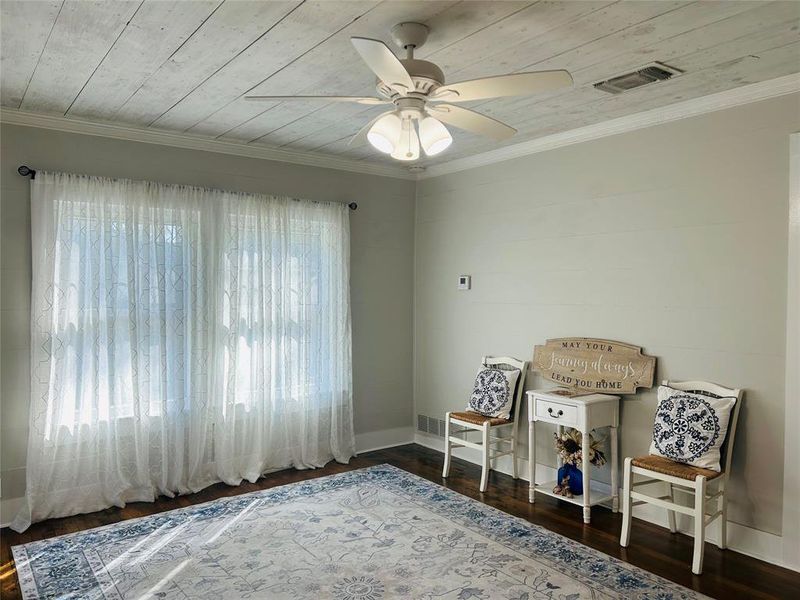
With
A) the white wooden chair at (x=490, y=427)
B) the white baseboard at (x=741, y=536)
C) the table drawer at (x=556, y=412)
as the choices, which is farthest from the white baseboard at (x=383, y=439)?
the table drawer at (x=556, y=412)

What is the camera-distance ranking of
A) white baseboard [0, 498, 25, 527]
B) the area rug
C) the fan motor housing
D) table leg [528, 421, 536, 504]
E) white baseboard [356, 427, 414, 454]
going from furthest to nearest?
white baseboard [356, 427, 414, 454], table leg [528, 421, 536, 504], white baseboard [0, 498, 25, 527], the area rug, the fan motor housing

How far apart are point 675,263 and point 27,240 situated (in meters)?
4.07

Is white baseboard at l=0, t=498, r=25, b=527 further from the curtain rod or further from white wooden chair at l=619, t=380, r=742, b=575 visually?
white wooden chair at l=619, t=380, r=742, b=575

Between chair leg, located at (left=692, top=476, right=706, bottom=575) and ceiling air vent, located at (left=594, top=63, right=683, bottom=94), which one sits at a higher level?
ceiling air vent, located at (left=594, top=63, right=683, bottom=94)

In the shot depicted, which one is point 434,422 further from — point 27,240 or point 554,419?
point 27,240

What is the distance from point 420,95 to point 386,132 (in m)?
0.24

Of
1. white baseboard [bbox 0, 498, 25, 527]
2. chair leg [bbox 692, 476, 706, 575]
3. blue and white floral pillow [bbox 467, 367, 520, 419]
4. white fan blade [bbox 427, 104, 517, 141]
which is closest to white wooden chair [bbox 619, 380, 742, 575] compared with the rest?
chair leg [bbox 692, 476, 706, 575]

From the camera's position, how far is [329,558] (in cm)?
321

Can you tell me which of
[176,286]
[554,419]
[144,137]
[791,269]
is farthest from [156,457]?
[791,269]

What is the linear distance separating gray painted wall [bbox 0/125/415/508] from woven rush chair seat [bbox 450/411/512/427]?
1.07 m

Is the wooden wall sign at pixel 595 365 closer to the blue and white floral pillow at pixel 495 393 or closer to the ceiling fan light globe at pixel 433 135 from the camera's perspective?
the blue and white floral pillow at pixel 495 393

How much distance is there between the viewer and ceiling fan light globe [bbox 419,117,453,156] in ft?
8.39

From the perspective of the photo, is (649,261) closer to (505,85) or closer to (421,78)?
(505,85)

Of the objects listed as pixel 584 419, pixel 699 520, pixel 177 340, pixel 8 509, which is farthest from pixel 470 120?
pixel 8 509
